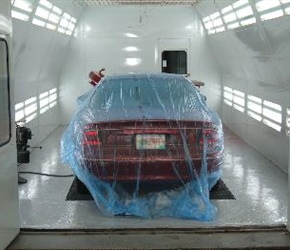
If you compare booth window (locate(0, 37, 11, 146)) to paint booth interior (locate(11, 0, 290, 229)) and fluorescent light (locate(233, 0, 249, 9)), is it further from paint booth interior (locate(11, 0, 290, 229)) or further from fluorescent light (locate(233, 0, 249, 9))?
fluorescent light (locate(233, 0, 249, 9))

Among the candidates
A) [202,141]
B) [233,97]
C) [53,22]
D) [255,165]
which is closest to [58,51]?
[53,22]

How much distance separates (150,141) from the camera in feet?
14.6

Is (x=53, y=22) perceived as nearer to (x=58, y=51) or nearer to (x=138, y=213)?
(x=58, y=51)

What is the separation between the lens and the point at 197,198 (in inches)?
174

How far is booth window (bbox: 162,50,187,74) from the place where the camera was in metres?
10.2

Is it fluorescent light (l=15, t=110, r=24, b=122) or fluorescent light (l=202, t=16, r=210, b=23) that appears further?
fluorescent light (l=202, t=16, r=210, b=23)

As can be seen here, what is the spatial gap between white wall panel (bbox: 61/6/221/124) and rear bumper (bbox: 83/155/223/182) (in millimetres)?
5800

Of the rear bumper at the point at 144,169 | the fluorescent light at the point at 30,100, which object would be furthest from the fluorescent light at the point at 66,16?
the rear bumper at the point at 144,169

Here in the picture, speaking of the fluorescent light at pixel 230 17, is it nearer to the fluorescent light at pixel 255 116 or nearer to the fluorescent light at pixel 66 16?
the fluorescent light at pixel 255 116

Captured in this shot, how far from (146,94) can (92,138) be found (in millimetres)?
1094

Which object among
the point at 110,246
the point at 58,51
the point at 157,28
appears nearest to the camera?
the point at 110,246

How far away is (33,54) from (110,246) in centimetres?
440

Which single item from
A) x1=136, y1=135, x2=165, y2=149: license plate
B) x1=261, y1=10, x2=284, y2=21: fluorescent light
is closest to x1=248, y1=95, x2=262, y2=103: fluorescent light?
x1=261, y1=10, x2=284, y2=21: fluorescent light

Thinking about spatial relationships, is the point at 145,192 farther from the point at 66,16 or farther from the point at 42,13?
the point at 66,16
